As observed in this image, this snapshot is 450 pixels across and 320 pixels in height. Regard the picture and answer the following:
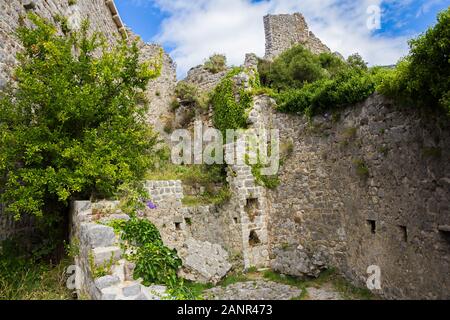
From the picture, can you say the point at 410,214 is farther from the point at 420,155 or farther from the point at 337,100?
the point at 337,100

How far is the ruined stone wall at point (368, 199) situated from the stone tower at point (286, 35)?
37.1 ft

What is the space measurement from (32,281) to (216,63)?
12.9m

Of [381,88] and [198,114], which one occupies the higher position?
[198,114]

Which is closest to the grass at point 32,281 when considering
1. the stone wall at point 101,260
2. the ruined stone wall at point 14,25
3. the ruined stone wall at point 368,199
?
the stone wall at point 101,260

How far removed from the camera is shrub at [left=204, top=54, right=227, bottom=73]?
16125mm

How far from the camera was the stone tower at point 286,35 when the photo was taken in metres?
20.5

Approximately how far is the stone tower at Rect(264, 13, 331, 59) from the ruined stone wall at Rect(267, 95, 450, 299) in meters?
11.3

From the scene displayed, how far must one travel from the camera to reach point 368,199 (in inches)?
300

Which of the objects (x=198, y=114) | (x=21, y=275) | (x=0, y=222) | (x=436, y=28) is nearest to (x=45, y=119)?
(x=0, y=222)

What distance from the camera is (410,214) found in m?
6.37

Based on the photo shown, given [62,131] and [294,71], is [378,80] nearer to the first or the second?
[62,131]

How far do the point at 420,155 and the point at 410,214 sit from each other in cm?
115
